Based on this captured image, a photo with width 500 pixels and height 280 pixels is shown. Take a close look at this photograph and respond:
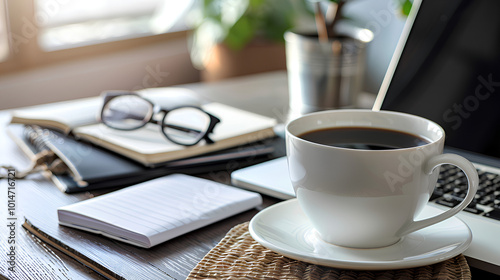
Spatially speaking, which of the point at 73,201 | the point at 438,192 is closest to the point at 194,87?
the point at 73,201

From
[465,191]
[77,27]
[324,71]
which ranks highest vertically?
[77,27]

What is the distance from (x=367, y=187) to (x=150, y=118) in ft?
1.52

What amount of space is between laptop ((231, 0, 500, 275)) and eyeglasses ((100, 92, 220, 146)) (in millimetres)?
129

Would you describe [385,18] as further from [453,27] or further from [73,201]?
[73,201]

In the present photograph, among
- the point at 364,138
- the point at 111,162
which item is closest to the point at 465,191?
the point at 364,138

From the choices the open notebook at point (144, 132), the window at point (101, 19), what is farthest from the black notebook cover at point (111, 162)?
the window at point (101, 19)

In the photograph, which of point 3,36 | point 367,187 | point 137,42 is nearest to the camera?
point 367,187

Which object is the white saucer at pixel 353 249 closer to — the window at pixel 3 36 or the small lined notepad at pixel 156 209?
the small lined notepad at pixel 156 209

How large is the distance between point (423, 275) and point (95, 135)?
0.52m

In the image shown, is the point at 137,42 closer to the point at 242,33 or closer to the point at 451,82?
the point at 242,33

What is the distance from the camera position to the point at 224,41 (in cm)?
204

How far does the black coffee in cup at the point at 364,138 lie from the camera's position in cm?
53

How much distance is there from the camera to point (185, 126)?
0.87 meters

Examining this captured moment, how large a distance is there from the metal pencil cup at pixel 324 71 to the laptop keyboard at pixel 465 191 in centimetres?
35
